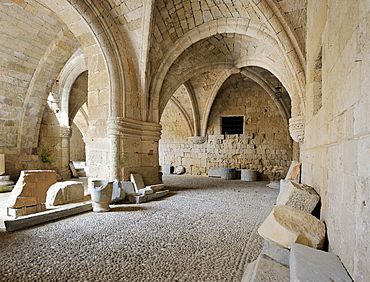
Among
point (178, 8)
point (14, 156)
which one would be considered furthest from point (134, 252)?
point (14, 156)

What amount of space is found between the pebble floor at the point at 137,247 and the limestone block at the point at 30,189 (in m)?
0.71

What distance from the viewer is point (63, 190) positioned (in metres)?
4.28

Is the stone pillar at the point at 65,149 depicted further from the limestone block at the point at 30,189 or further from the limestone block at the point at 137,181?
the limestone block at the point at 30,189

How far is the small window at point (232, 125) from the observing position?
10.2 m

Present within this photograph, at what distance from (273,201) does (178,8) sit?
16.9ft

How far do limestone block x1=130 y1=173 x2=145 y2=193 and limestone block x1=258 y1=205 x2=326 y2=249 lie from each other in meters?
3.71

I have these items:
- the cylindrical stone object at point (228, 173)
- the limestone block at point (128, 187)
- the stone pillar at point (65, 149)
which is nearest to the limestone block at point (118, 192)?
the limestone block at point (128, 187)

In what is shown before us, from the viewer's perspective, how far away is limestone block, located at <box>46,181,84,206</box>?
410 cm

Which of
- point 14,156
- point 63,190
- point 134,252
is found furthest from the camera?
point 14,156

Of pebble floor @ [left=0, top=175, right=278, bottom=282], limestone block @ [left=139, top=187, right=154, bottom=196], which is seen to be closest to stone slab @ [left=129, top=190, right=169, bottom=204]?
limestone block @ [left=139, top=187, right=154, bottom=196]

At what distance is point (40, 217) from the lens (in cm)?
320

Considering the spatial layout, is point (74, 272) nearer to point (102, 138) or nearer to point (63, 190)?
point (63, 190)

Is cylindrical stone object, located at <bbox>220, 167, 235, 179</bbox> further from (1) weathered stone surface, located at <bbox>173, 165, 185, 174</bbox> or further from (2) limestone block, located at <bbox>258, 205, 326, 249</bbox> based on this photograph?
(2) limestone block, located at <bbox>258, 205, 326, 249</bbox>

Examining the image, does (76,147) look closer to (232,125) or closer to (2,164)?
(2,164)
